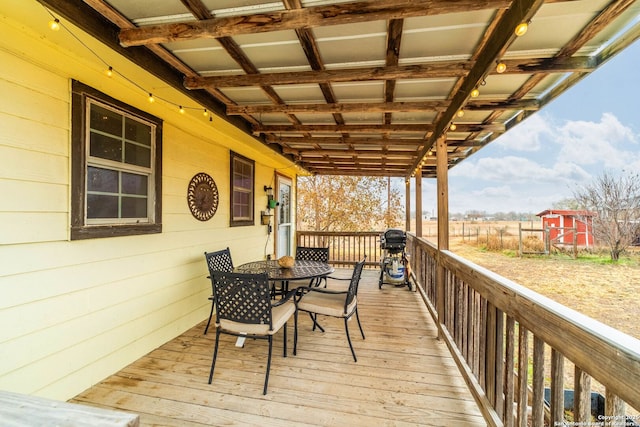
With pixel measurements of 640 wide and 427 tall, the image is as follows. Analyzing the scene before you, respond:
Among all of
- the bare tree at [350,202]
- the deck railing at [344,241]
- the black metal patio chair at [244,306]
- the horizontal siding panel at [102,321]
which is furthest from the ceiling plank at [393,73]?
the bare tree at [350,202]

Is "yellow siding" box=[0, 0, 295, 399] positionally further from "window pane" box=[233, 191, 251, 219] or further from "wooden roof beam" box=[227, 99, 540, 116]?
"window pane" box=[233, 191, 251, 219]

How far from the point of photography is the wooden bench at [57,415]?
0.86m

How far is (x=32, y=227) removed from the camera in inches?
75.3

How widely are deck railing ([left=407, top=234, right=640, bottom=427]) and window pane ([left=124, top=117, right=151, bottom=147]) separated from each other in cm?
320

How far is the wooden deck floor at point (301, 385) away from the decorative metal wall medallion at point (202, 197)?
1.47 meters

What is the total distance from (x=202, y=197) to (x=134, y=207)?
100cm

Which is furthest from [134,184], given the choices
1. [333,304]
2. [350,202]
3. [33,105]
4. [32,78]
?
[350,202]

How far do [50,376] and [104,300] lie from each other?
58 centimetres

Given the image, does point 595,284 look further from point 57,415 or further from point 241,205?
point 241,205

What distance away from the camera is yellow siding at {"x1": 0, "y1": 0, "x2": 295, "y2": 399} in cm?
179

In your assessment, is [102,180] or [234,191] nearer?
[102,180]

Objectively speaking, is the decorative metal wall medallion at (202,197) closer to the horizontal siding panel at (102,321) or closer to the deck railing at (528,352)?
the horizontal siding panel at (102,321)

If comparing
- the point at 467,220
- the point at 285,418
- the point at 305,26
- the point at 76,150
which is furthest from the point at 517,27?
the point at 467,220

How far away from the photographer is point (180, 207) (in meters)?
3.33
